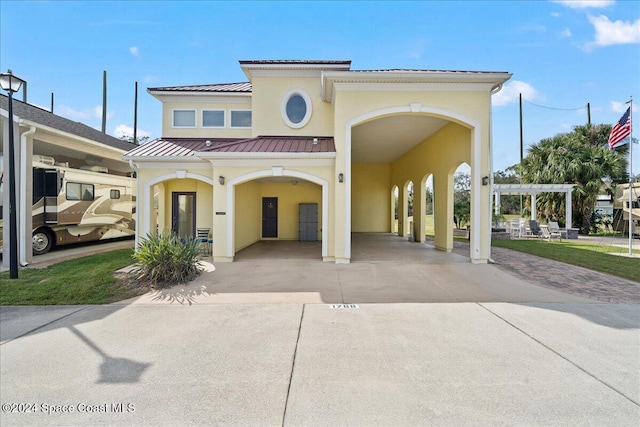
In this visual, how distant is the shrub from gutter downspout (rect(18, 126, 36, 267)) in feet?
13.8

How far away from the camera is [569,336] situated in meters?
4.27

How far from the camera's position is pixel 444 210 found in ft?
38.5

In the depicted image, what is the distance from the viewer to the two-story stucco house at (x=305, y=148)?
30.2 ft

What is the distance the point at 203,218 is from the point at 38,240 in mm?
5734

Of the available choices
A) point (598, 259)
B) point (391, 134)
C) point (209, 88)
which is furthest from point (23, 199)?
point (598, 259)

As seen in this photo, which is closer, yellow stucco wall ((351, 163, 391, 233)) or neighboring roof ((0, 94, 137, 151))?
neighboring roof ((0, 94, 137, 151))

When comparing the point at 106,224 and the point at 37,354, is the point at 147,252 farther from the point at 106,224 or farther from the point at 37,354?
the point at 106,224

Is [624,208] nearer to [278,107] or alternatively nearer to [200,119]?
[278,107]

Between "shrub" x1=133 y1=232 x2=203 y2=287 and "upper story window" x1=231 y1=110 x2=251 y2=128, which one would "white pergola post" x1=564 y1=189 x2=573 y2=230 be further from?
"shrub" x1=133 y1=232 x2=203 y2=287

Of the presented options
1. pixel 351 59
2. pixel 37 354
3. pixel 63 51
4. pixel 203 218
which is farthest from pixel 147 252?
pixel 63 51

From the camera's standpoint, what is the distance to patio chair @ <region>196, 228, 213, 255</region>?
11343mm

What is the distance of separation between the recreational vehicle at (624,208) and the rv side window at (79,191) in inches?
1038

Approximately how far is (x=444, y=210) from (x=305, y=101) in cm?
704

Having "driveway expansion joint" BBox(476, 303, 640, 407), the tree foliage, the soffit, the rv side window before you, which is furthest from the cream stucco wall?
the tree foliage
